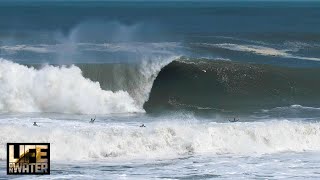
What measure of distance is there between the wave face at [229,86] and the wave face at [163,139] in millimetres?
6000

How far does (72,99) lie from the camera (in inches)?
1124

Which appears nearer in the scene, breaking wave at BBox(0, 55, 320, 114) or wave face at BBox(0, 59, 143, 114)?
wave face at BBox(0, 59, 143, 114)

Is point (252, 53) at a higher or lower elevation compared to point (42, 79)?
higher

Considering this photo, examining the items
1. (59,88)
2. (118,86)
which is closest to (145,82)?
(118,86)

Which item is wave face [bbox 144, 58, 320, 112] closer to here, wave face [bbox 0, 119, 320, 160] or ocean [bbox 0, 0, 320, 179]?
ocean [bbox 0, 0, 320, 179]

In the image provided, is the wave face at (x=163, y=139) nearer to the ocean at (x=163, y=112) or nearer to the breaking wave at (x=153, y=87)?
the ocean at (x=163, y=112)

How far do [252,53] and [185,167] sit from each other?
90.1 feet

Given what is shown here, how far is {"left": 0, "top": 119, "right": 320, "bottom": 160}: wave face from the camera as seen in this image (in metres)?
21.0

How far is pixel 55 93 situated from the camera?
95.4ft

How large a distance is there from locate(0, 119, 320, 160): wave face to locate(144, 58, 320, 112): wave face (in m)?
6.00

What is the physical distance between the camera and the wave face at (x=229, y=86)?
3020 centimetres

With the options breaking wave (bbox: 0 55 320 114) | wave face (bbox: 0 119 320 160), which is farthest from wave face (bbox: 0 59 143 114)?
wave face (bbox: 0 119 320 160)

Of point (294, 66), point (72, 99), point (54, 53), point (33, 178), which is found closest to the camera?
point (33, 178)

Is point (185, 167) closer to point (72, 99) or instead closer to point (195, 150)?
point (195, 150)
